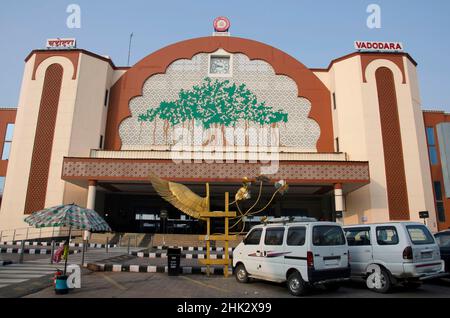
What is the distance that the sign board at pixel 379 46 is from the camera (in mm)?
26062

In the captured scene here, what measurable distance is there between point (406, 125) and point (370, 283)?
19871 mm

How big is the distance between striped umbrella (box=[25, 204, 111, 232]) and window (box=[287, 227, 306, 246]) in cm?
522

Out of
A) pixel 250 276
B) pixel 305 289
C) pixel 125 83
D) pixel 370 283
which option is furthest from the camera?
pixel 125 83

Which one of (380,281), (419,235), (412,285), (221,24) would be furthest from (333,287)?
(221,24)

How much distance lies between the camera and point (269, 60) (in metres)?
27.8

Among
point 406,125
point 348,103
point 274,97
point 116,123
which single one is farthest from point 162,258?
point 406,125

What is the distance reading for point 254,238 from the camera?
914 cm

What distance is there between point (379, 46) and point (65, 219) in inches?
1071

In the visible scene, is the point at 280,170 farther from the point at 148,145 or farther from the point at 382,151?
the point at 148,145

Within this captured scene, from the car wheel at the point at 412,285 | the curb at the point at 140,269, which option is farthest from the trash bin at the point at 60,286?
the car wheel at the point at 412,285

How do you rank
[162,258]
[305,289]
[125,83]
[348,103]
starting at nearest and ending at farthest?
[305,289] → [162,258] → [348,103] → [125,83]

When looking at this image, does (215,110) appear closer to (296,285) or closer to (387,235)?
(387,235)

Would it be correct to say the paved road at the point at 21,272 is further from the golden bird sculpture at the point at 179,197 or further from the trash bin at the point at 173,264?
the golden bird sculpture at the point at 179,197

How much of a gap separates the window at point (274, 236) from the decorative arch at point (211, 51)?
60.8ft
